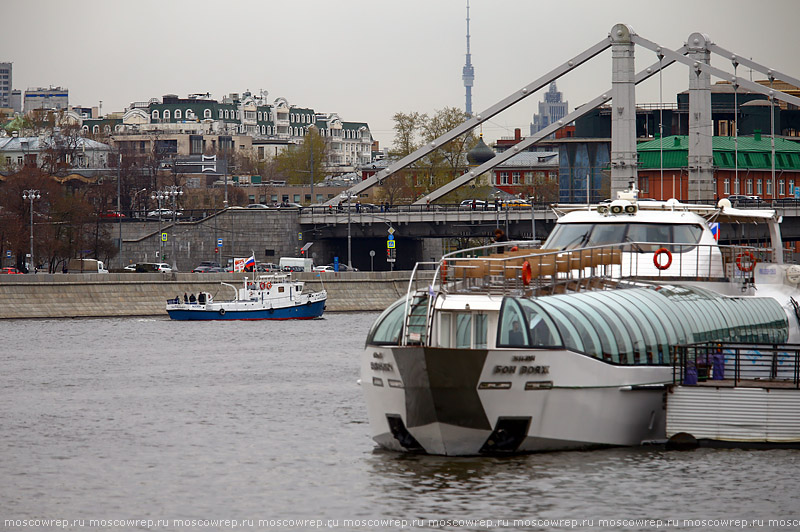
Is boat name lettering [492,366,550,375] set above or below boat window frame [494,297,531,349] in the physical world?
below

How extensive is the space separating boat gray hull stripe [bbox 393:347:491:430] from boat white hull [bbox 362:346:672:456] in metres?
0.01

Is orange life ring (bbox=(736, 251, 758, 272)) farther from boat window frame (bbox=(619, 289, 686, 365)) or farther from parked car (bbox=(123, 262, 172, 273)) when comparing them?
parked car (bbox=(123, 262, 172, 273))

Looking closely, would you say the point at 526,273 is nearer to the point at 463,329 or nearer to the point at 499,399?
the point at 463,329

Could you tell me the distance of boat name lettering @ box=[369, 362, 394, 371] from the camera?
77.1 ft

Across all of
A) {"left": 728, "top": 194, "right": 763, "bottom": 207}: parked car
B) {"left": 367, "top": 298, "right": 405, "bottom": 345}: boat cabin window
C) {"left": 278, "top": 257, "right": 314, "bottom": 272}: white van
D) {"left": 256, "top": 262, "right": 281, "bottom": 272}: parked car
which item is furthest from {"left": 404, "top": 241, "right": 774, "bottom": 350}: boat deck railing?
{"left": 256, "top": 262, "right": 281, "bottom": 272}: parked car

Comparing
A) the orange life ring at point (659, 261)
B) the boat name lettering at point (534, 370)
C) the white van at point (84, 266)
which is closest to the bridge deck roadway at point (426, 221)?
the white van at point (84, 266)

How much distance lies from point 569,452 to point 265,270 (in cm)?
6124

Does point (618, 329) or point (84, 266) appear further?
point (84, 266)

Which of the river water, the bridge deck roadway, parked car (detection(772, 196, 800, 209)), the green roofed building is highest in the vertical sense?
the green roofed building

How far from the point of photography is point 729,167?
11206 centimetres

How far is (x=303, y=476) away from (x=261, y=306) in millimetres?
49826

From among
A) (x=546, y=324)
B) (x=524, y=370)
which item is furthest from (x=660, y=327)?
(x=524, y=370)

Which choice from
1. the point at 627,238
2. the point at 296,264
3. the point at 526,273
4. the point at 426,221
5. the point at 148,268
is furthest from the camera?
the point at 426,221

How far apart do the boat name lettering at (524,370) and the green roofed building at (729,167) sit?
280 ft
